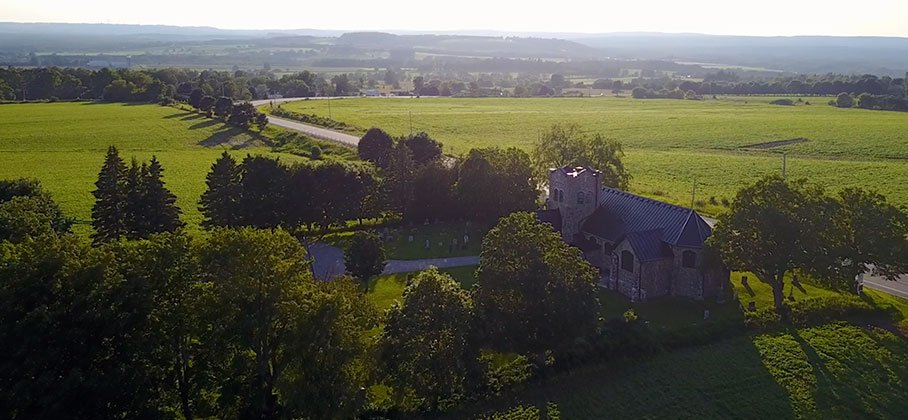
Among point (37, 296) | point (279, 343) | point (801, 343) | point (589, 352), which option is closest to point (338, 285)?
point (279, 343)

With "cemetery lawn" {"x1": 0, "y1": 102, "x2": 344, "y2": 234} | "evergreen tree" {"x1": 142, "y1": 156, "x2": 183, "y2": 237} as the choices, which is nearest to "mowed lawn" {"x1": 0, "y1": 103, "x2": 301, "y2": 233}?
"cemetery lawn" {"x1": 0, "y1": 102, "x2": 344, "y2": 234}

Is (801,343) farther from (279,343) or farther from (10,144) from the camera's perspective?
(10,144)

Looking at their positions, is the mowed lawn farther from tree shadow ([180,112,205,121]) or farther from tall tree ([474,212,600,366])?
tall tree ([474,212,600,366])

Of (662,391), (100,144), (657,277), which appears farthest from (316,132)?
A: (662,391)

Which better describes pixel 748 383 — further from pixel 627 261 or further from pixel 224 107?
pixel 224 107

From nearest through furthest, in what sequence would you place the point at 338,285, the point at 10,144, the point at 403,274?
1. the point at 338,285
2. the point at 403,274
3. the point at 10,144

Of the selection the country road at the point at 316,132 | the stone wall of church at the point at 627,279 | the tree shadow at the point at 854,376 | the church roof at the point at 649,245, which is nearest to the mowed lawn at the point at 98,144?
Result: the country road at the point at 316,132

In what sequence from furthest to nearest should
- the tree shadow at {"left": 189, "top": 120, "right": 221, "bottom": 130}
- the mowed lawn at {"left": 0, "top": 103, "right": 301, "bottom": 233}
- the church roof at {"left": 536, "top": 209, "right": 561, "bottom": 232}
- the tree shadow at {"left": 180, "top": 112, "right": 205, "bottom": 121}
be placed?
1. the tree shadow at {"left": 180, "top": 112, "right": 205, "bottom": 121}
2. the tree shadow at {"left": 189, "top": 120, "right": 221, "bottom": 130}
3. the mowed lawn at {"left": 0, "top": 103, "right": 301, "bottom": 233}
4. the church roof at {"left": 536, "top": 209, "right": 561, "bottom": 232}
